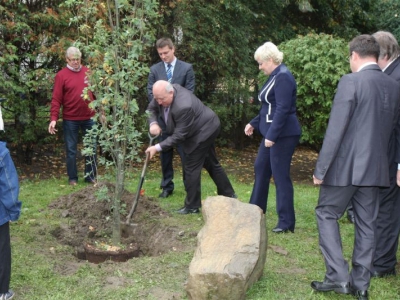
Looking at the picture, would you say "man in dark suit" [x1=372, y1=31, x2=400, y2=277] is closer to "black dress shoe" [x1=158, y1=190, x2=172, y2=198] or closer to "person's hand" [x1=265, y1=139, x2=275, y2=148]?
"person's hand" [x1=265, y1=139, x2=275, y2=148]

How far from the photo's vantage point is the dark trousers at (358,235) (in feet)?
16.4

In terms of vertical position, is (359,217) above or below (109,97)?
below

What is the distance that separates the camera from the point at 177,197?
898 centimetres

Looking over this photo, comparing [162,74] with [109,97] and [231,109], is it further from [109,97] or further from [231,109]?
[231,109]

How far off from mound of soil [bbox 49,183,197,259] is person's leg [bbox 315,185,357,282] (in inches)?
78.1

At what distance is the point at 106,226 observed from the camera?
24.3 feet

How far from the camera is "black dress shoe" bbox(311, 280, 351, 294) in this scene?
499 cm

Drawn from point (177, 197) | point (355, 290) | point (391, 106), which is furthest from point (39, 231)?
point (391, 106)

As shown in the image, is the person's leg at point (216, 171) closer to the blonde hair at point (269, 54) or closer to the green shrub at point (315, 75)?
the blonde hair at point (269, 54)

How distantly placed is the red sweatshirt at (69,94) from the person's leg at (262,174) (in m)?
3.45

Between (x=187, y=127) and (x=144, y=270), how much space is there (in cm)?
227

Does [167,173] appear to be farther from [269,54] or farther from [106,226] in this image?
[269,54]

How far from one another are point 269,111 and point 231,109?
7.01 meters

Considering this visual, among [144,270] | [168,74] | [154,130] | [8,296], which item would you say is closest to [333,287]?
[144,270]
